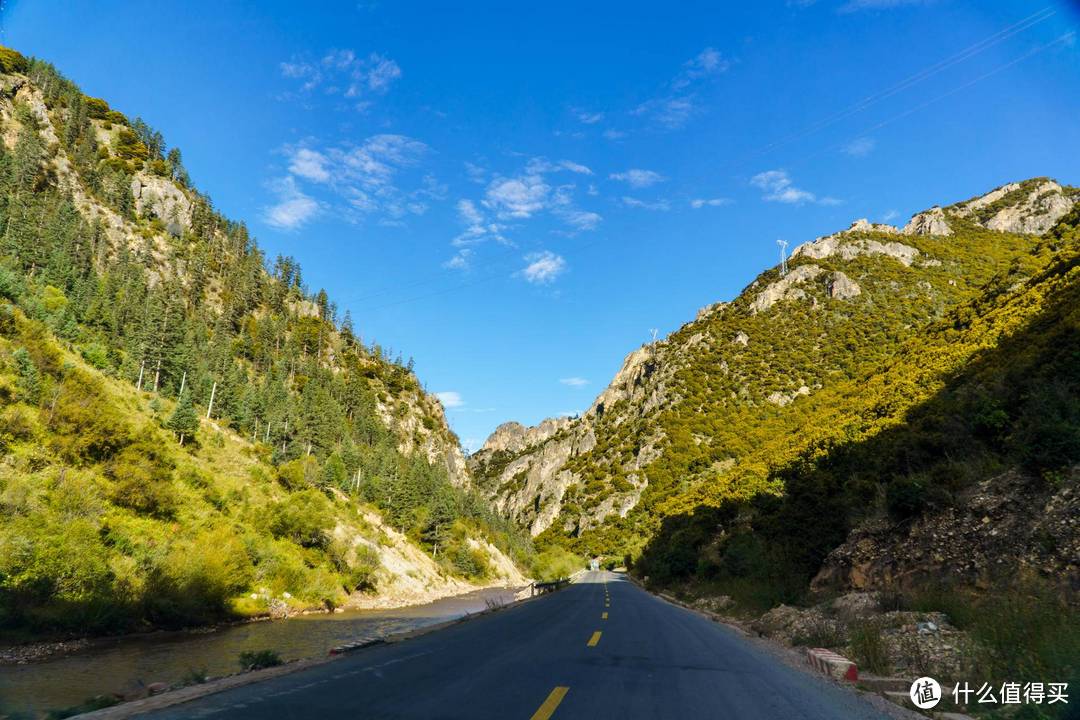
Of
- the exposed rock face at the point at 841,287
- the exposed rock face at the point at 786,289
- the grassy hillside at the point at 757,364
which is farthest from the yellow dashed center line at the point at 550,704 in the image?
the exposed rock face at the point at 786,289

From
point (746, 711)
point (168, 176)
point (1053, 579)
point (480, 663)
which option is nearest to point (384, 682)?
point (480, 663)

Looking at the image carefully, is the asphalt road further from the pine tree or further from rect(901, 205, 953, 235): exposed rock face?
rect(901, 205, 953, 235): exposed rock face

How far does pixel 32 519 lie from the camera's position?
Result: 754 inches

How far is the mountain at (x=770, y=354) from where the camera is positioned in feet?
247

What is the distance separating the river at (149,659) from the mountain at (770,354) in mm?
36016

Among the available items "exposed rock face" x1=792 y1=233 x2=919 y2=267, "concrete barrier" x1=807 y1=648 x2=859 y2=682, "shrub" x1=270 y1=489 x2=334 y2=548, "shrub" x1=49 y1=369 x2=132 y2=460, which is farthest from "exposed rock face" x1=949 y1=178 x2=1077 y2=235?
"shrub" x1=49 y1=369 x2=132 y2=460

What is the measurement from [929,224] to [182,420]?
451 ft

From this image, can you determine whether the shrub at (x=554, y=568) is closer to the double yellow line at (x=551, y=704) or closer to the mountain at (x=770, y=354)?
the mountain at (x=770, y=354)

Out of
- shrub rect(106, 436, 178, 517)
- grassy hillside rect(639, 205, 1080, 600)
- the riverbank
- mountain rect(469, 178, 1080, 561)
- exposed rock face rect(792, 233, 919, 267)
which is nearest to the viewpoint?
grassy hillside rect(639, 205, 1080, 600)

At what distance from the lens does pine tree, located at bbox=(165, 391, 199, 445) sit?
147 feet

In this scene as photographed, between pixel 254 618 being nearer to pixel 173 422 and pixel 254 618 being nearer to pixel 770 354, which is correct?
pixel 173 422

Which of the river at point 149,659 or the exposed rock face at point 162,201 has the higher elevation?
the exposed rock face at point 162,201

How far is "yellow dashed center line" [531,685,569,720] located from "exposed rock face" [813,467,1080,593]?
33.8 ft

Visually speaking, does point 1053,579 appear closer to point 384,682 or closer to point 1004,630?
point 1004,630
